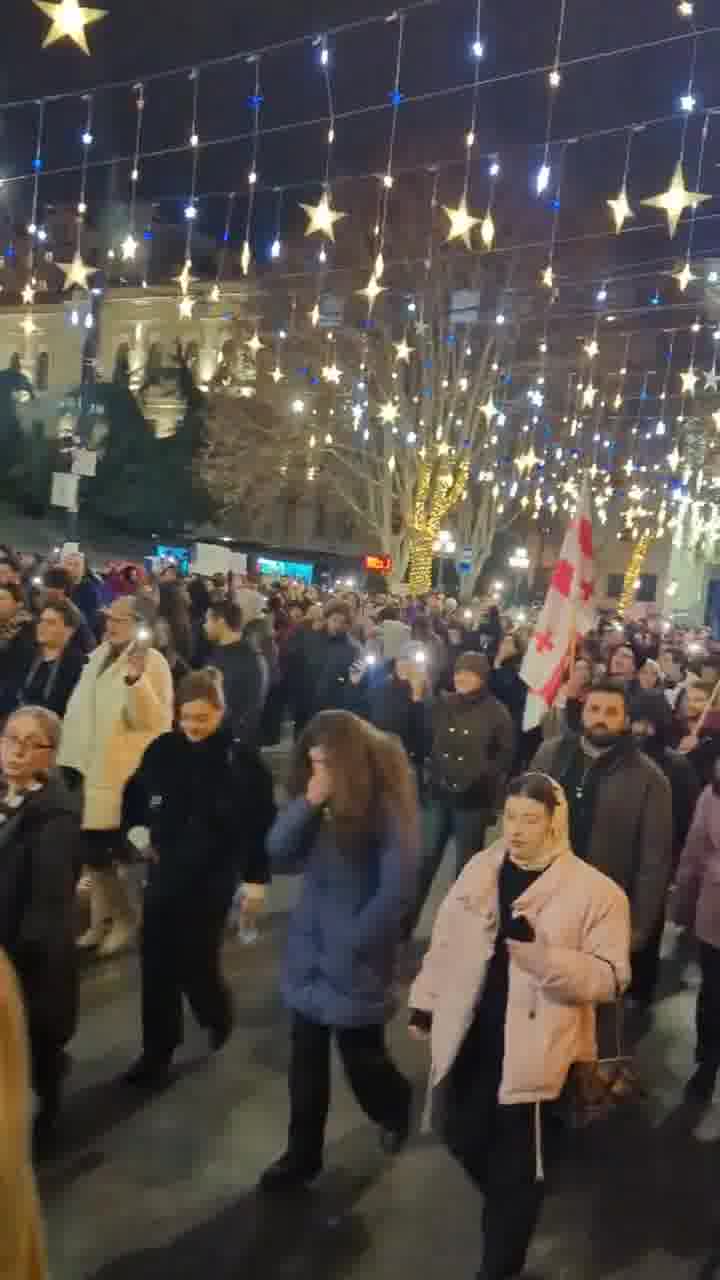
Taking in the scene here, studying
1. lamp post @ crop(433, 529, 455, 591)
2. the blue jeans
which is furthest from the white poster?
lamp post @ crop(433, 529, 455, 591)

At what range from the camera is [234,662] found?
9.35 m

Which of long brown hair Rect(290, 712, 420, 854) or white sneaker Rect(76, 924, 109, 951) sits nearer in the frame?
long brown hair Rect(290, 712, 420, 854)

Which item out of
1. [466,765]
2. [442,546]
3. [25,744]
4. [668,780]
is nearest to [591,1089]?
[25,744]

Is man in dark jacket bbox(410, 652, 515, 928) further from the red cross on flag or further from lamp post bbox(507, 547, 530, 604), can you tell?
lamp post bbox(507, 547, 530, 604)

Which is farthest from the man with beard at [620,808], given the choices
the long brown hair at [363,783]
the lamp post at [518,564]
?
the lamp post at [518,564]

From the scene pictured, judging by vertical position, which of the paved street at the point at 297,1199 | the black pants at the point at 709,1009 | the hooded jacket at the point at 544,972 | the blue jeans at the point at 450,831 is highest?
the hooded jacket at the point at 544,972

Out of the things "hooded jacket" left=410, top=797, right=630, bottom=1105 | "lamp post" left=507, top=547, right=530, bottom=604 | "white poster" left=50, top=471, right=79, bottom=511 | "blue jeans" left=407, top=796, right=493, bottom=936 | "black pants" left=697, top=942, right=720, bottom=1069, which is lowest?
"black pants" left=697, top=942, right=720, bottom=1069

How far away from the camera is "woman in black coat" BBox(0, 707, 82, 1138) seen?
421 cm

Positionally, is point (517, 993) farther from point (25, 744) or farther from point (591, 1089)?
point (25, 744)

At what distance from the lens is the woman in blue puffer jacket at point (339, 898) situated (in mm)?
4223

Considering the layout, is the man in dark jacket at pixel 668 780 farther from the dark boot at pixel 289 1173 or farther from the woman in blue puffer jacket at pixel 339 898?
the dark boot at pixel 289 1173

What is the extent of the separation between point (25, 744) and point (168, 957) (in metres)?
1.28

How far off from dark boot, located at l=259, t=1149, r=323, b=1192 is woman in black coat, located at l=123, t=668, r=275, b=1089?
92 centimetres

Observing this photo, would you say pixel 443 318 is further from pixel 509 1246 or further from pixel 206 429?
pixel 509 1246
